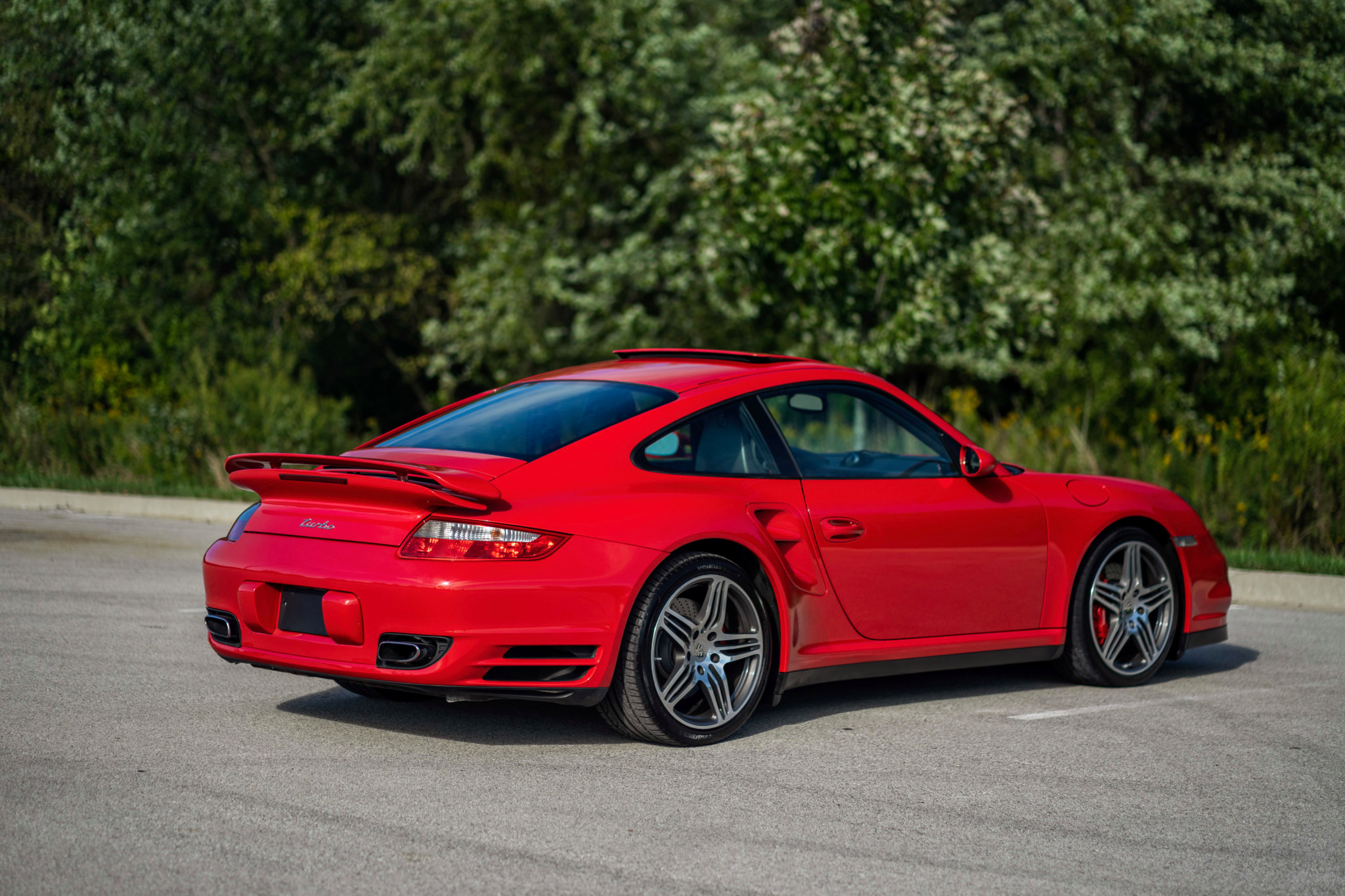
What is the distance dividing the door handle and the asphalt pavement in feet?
2.56

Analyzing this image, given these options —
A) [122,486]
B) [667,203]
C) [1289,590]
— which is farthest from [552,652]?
[667,203]

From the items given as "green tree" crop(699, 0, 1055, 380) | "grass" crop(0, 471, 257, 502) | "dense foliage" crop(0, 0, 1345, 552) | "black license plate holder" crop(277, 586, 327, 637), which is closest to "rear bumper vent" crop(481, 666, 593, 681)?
"black license plate holder" crop(277, 586, 327, 637)

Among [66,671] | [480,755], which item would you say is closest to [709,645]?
[480,755]

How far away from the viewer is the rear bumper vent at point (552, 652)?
204 inches

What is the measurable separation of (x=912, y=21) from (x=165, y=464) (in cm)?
985

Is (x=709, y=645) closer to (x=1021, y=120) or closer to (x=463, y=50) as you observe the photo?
(x=1021, y=120)

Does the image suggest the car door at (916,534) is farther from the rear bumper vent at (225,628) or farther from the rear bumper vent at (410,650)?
the rear bumper vent at (225,628)

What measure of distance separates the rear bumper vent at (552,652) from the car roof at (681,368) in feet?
3.97

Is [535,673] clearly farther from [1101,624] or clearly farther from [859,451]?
[1101,624]

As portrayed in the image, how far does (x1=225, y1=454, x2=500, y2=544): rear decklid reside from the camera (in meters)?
5.15

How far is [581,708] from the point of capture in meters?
6.43

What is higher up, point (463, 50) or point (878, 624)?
point (463, 50)

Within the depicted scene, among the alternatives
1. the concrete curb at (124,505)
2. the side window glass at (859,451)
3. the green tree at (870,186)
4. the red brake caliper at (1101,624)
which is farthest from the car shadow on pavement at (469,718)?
the green tree at (870,186)

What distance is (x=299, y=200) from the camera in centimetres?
2569
